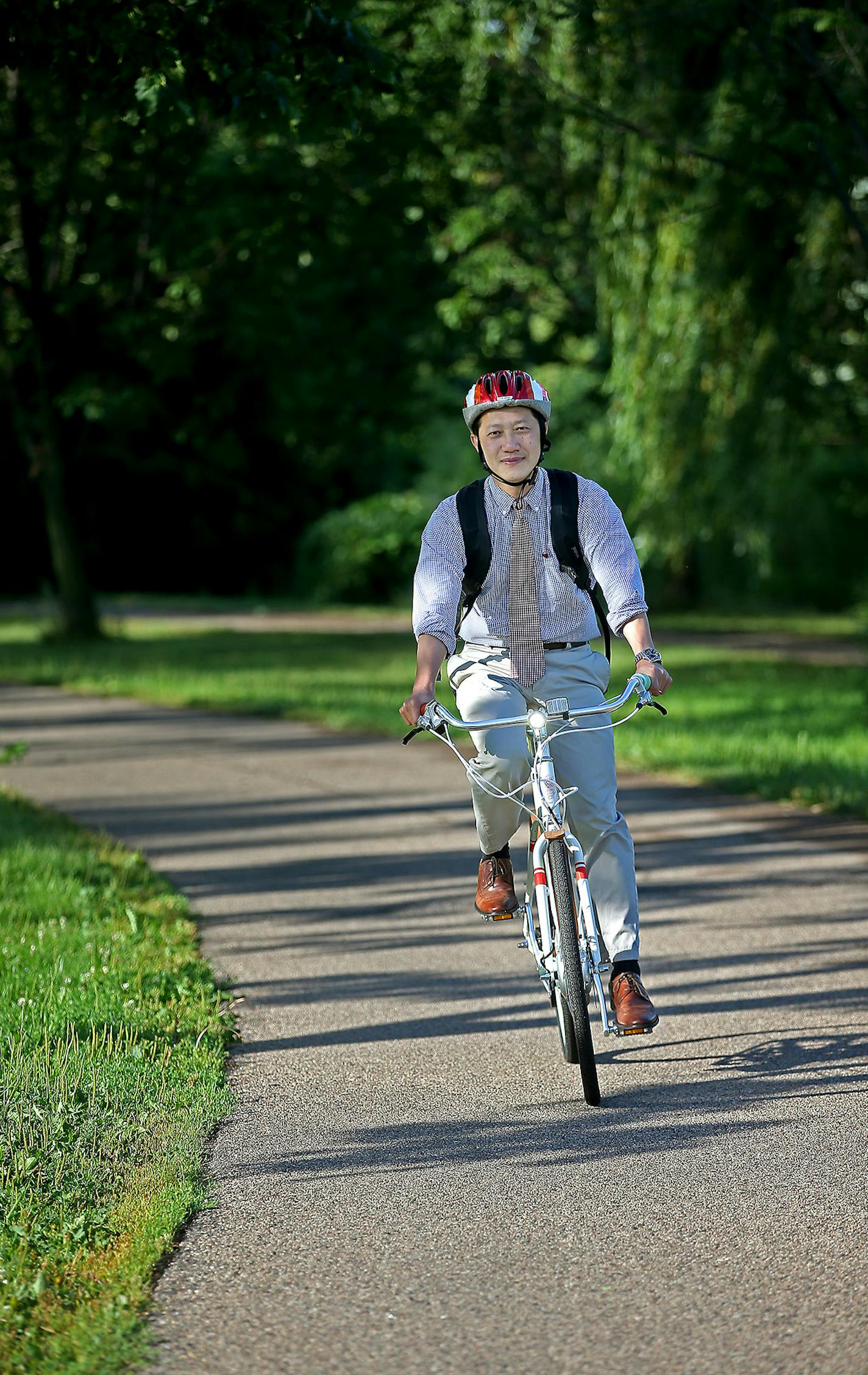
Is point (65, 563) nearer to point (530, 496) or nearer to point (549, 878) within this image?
point (530, 496)

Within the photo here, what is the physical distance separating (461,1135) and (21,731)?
10603 millimetres

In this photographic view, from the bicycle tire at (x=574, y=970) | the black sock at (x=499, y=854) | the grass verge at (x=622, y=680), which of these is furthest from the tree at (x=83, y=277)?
the bicycle tire at (x=574, y=970)

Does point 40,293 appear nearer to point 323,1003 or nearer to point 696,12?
point 696,12

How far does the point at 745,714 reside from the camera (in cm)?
1408

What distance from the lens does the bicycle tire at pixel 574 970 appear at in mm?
4730

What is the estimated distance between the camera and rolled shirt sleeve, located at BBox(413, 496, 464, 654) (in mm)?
4922

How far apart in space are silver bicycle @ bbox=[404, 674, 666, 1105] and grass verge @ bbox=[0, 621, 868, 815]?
16.8 ft

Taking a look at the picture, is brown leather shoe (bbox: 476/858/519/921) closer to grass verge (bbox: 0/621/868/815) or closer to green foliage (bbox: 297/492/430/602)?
grass verge (bbox: 0/621/868/815)

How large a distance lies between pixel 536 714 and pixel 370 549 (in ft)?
114

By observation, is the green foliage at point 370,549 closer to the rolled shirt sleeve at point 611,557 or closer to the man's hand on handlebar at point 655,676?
the rolled shirt sleeve at point 611,557

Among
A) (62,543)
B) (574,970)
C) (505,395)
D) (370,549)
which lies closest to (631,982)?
(574,970)

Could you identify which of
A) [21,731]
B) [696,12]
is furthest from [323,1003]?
[21,731]

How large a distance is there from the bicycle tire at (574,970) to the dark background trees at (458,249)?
154 inches

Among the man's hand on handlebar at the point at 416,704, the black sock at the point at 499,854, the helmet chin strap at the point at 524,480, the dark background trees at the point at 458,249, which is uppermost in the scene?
the dark background trees at the point at 458,249
